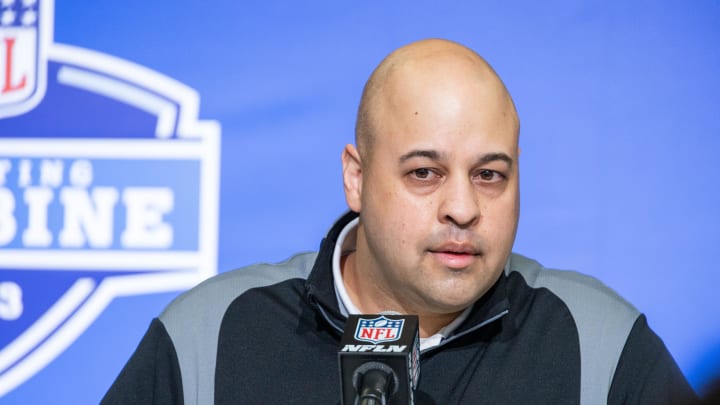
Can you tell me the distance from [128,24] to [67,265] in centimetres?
54

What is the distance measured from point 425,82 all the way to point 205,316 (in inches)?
21.2

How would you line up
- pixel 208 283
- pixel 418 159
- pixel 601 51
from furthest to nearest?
pixel 601 51
pixel 208 283
pixel 418 159

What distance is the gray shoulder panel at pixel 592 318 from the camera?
152cm

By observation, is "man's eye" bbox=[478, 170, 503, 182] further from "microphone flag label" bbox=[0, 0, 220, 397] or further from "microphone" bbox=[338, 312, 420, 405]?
"microphone flag label" bbox=[0, 0, 220, 397]

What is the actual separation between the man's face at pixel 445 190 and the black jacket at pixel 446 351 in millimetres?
100

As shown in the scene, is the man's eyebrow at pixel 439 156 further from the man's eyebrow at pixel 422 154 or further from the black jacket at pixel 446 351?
the black jacket at pixel 446 351

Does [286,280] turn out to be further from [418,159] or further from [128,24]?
[128,24]

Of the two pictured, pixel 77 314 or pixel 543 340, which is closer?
pixel 543 340

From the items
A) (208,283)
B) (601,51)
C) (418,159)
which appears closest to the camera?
(418,159)

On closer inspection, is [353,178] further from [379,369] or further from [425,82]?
[379,369]

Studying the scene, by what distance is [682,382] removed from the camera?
1520 mm

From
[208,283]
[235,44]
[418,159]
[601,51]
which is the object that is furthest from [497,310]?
[235,44]

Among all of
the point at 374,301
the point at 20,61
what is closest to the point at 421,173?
the point at 374,301

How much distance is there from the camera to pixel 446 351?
156cm
